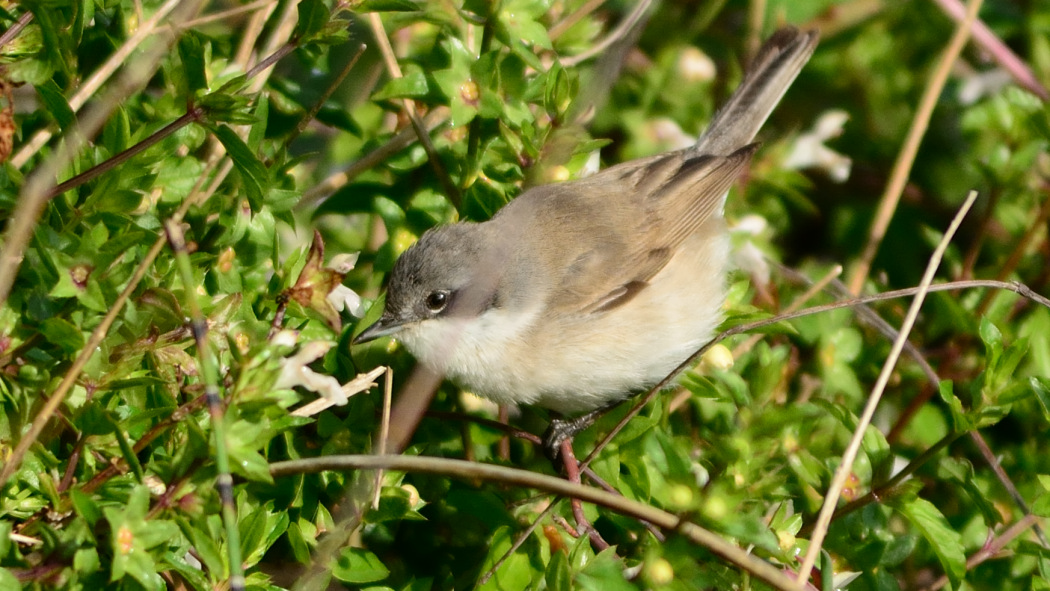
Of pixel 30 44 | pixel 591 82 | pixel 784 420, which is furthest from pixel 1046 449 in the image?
pixel 30 44

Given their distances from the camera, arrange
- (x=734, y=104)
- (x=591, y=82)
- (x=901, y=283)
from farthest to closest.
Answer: (x=901, y=283) → (x=734, y=104) → (x=591, y=82)

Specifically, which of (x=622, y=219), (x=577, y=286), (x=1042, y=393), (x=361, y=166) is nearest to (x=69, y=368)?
(x=361, y=166)

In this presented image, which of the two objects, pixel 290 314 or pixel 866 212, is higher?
pixel 290 314

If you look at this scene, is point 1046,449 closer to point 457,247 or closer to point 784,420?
point 784,420

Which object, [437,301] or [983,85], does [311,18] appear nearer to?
[437,301]

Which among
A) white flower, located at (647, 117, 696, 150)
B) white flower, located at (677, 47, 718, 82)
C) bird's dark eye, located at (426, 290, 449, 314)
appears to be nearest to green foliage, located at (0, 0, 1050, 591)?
bird's dark eye, located at (426, 290, 449, 314)

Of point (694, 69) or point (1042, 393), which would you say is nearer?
point (1042, 393)

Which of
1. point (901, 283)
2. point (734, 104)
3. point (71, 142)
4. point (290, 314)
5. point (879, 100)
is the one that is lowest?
point (901, 283)

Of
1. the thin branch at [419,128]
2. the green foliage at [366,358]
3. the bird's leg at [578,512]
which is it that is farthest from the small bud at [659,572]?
the thin branch at [419,128]
